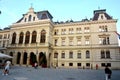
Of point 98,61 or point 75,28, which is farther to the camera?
point 75,28

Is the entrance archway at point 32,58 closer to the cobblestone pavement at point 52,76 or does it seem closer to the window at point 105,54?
the cobblestone pavement at point 52,76

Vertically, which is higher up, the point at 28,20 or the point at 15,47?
the point at 28,20

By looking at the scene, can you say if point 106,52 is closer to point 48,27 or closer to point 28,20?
point 48,27

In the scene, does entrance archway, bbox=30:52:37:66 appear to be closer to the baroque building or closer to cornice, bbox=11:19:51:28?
the baroque building

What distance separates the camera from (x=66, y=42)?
46.8 meters

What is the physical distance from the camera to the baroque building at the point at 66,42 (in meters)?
42.0

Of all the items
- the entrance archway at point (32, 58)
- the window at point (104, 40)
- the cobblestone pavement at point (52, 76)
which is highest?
the window at point (104, 40)

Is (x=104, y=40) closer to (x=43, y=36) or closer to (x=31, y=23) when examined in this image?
(x=43, y=36)

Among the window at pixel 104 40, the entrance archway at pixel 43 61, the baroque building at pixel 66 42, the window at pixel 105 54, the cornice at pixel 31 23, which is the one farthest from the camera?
the cornice at pixel 31 23

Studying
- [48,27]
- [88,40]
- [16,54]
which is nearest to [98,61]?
[88,40]

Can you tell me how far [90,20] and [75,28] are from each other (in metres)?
5.81

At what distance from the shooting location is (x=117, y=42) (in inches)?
1618

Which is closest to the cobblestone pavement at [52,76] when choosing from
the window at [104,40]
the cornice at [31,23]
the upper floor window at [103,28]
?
the window at [104,40]

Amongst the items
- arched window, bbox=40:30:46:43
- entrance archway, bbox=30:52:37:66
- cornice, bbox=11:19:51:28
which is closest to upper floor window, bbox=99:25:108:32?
cornice, bbox=11:19:51:28
